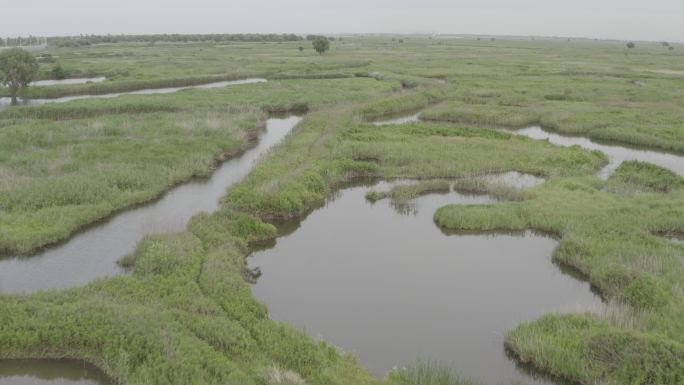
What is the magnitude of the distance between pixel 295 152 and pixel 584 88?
3360 centimetres

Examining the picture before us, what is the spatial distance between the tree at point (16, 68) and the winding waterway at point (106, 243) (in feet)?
84.7

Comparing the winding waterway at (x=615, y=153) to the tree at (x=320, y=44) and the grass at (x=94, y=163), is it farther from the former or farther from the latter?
the tree at (x=320, y=44)

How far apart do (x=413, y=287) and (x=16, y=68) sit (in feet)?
125

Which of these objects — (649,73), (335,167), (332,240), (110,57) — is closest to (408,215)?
(332,240)

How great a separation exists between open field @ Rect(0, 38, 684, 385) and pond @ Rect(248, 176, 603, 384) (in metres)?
0.64

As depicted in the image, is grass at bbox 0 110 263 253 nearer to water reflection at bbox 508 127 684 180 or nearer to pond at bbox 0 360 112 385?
pond at bbox 0 360 112 385

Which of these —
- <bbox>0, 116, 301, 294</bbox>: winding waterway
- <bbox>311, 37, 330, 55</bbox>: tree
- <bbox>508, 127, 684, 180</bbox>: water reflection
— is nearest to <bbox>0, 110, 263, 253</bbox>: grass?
<bbox>0, 116, 301, 294</bbox>: winding waterway

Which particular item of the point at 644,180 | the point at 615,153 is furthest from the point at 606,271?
the point at 615,153

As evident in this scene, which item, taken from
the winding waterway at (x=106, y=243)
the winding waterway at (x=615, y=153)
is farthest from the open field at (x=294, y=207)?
the winding waterway at (x=615, y=153)

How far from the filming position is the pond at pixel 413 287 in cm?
1102

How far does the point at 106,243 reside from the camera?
15.8 meters

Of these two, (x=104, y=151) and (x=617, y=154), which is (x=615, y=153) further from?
(x=104, y=151)

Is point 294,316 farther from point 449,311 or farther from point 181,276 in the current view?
point 449,311

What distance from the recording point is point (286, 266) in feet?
49.1
